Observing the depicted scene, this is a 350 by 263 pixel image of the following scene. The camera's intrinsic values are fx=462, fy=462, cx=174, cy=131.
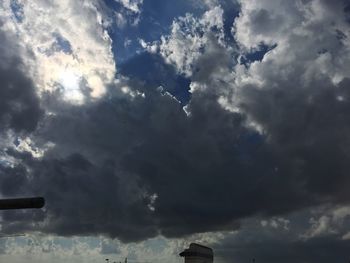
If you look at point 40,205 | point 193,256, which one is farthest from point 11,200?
point 193,256

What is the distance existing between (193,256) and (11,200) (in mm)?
151719

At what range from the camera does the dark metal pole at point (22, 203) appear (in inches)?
1109

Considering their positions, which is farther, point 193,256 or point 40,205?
point 193,256

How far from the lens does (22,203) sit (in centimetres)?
2875

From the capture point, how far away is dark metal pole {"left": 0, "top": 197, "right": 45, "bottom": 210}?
28.2 metres

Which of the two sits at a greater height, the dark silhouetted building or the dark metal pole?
the dark silhouetted building

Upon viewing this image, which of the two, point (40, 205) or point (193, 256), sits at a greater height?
point (193, 256)

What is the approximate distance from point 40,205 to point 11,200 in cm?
240

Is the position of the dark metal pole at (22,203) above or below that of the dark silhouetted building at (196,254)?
below

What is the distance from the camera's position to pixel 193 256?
570 feet

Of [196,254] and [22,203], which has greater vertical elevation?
[196,254]

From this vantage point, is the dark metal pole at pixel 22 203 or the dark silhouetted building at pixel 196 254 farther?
the dark silhouetted building at pixel 196 254

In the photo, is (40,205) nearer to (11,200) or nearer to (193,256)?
(11,200)

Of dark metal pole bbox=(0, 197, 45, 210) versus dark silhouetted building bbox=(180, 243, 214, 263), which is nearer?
dark metal pole bbox=(0, 197, 45, 210)
